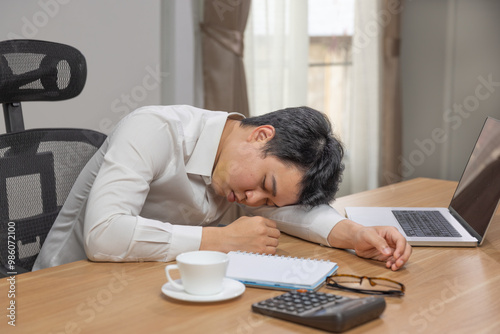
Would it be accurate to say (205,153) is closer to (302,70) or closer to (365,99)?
(302,70)

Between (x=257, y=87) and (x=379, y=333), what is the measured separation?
8.59ft

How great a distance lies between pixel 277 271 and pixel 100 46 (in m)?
1.75

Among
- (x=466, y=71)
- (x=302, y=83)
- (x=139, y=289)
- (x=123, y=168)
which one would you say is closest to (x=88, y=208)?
(x=123, y=168)

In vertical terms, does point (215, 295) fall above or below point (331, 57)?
below

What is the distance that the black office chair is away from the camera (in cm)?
143

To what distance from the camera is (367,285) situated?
1.11m

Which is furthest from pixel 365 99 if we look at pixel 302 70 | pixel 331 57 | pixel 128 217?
pixel 128 217

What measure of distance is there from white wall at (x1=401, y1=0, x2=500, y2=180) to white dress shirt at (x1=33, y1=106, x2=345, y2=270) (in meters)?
3.35

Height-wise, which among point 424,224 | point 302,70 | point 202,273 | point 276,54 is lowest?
point 424,224

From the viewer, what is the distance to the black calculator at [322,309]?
34.8 inches

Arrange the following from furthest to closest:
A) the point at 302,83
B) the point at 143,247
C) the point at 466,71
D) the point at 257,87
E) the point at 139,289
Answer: the point at 466,71
the point at 302,83
the point at 257,87
the point at 143,247
the point at 139,289

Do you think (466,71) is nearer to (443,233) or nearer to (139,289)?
(443,233)

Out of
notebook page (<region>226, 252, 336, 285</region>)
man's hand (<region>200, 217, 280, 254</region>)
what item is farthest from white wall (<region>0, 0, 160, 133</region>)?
notebook page (<region>226, 252, 336, 285</region>)

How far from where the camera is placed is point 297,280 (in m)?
1.08
